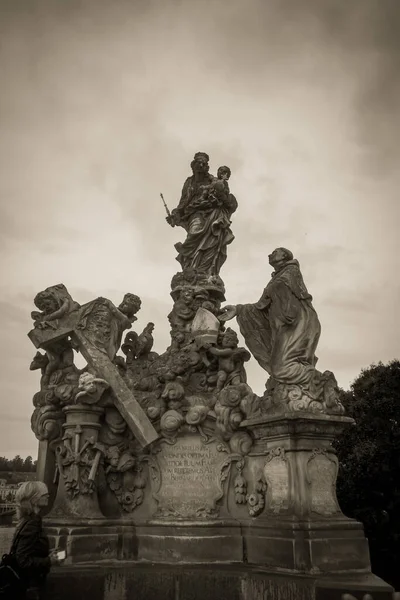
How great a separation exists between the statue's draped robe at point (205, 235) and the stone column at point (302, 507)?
3878 mm

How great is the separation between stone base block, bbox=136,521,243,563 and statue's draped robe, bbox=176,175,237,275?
4743 mm

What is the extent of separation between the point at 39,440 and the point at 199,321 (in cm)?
331

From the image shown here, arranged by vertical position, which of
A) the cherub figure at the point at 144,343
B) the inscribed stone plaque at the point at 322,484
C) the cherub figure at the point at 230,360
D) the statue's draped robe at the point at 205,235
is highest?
the statue's draped robe at the point at 205,235

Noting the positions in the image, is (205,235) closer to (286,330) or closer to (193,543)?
(286,330)

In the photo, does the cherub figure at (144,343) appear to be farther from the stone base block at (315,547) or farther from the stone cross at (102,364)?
the stone base block at (315,547)

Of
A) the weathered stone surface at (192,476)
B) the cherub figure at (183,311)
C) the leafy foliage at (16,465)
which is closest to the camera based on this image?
the weathered stone surface at (192,476)

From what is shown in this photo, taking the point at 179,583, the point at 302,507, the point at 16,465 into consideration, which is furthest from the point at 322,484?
the point at 16,465

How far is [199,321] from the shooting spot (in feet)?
32.6

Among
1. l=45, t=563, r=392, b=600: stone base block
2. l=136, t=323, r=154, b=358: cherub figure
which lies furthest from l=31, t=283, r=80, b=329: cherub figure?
l=45, t=563, r=392, b=600: stone base block

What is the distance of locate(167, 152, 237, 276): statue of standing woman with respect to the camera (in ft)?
36.7

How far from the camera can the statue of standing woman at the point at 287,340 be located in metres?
8.12

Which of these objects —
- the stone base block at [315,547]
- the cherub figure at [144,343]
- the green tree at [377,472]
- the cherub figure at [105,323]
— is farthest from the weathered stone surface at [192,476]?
the green tree at [377,472]

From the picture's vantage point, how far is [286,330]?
8.62 metres

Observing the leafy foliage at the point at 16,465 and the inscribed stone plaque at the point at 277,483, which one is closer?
the inscribed stone plaque at the point at 277,483
